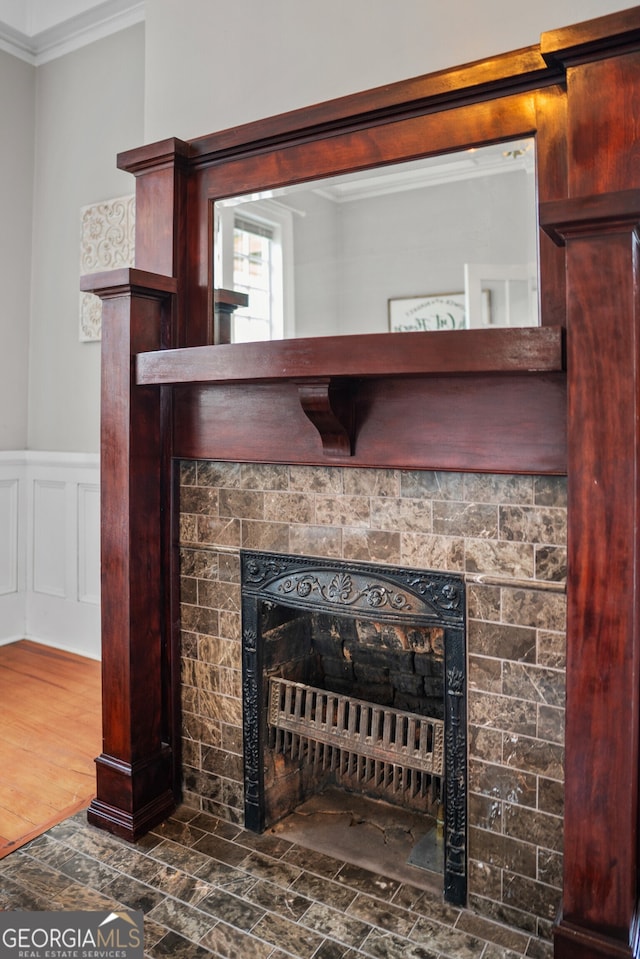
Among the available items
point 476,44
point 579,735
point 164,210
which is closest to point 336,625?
point 579,735

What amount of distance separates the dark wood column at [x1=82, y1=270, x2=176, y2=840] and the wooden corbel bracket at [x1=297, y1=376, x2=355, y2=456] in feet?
1.89

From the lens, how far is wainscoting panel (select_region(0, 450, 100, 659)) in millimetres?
3400

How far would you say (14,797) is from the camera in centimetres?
223

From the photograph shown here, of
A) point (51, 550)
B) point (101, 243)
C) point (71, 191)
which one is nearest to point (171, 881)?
point (51, 550)

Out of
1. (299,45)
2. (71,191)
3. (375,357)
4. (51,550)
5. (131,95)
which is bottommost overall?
(51,550)

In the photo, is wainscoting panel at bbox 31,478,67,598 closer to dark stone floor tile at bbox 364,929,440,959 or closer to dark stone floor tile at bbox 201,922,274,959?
dark stone floor tile at bbox 201,922,274,959

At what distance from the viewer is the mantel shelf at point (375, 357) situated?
141 centimetres

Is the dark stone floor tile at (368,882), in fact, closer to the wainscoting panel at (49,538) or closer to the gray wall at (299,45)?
the gray wall at (299,45)

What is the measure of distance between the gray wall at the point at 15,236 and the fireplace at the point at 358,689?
2136mm

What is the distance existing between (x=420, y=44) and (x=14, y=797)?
2.48m

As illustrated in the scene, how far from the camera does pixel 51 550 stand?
3564 mm

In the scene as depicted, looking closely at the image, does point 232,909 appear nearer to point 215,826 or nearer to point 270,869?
point 270,869

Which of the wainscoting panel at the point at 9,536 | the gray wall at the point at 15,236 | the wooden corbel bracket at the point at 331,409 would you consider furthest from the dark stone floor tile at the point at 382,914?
the gray wall at the point at 15,236

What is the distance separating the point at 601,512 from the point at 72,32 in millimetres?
3391
